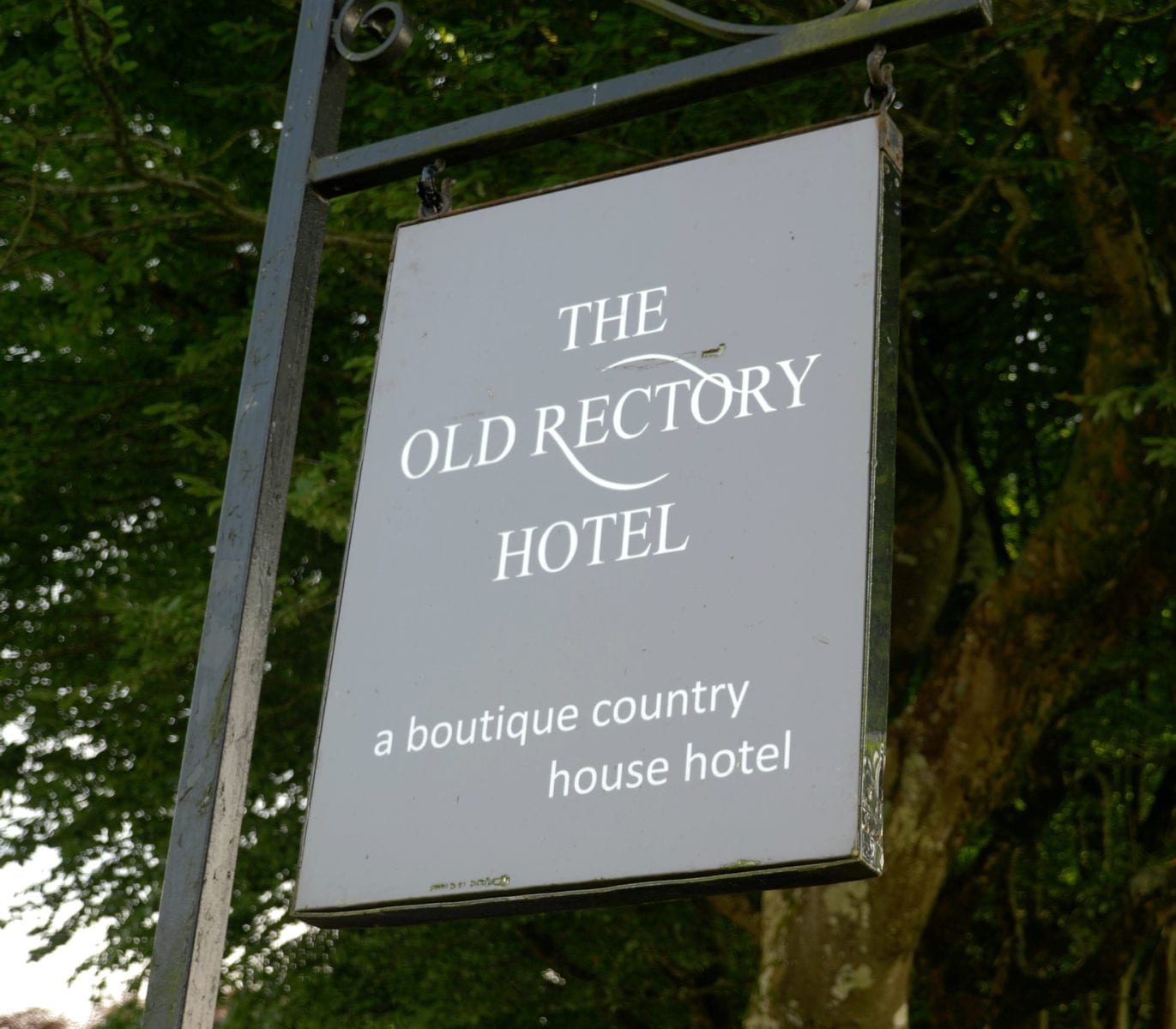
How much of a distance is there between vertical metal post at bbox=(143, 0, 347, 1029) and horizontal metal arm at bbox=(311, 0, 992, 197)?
155 mm

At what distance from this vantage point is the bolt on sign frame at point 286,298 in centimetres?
335

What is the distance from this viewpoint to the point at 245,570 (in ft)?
11.9

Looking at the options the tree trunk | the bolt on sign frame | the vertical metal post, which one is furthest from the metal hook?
the tree trunk

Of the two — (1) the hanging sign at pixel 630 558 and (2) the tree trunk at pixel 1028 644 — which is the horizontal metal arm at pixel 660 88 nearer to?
(1) the hanging sign at pixel 630 558

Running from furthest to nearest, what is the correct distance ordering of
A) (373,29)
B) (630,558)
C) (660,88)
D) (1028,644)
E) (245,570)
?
(1028,644) < (373,29) < (660,88) < (245,570) < (630,558)

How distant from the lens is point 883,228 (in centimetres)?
352

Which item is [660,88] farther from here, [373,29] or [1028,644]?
[1028,644]

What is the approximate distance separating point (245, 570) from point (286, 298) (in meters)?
0.72

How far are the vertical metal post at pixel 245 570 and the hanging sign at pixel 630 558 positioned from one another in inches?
7.4

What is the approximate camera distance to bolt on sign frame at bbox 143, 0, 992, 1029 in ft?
11.0

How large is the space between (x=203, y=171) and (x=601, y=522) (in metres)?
7.89

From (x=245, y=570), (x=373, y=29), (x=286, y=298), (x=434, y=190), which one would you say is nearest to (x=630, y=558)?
(x=245, y=570)

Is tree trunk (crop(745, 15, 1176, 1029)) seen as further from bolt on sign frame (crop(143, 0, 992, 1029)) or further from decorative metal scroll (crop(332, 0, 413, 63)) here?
bolt on sign frame (crop(143, 0, 992, 1029))

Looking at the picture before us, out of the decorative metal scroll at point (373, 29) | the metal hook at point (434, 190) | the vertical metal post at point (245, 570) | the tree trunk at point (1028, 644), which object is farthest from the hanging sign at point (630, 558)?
the tree trunk at point (1028, 644)
